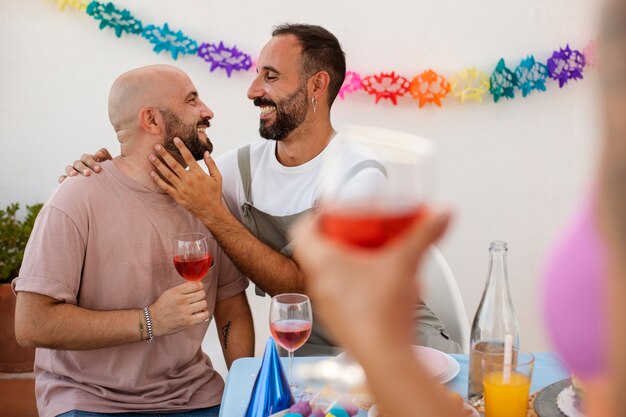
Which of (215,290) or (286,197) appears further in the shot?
(286,197)

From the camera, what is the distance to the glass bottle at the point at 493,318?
129cm

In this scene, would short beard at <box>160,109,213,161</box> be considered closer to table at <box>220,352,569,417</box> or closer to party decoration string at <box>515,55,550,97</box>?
table at <box>220,352,569,417</box>

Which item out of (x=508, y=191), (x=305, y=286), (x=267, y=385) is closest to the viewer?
(x=267, y=385)

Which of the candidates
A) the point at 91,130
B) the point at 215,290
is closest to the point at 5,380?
the point at 91,130

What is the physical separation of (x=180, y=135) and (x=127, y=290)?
46cm

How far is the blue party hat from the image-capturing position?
1220 mm

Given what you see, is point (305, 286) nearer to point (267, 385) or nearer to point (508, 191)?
point (267, 385)

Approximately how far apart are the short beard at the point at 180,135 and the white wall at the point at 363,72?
115cm

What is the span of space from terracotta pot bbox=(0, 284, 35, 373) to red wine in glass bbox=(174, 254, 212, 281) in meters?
1.47

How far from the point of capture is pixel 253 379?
142cm

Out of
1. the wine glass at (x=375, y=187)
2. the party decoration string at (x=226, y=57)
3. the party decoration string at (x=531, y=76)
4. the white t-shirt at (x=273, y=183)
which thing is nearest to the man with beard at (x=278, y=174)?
the white t-shirt at (x=273, y=183)

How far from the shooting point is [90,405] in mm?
1681

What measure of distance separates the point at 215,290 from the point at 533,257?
1800 mm

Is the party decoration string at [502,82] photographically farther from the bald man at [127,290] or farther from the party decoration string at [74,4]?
the party decoration string at [74,4]
